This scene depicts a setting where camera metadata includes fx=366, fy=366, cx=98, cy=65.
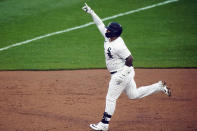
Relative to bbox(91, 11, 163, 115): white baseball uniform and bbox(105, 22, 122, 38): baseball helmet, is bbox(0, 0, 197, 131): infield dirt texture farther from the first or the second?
bbox(105, 22, 122, 38): baseball helmet

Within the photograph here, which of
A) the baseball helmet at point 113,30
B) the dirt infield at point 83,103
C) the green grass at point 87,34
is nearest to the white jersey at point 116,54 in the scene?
the baseball helmet at point 113,30

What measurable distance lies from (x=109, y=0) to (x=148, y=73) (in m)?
6.96

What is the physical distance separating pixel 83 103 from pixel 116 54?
197 cm

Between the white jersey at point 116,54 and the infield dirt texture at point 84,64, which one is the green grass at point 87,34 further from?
the white jersey at point 116,54

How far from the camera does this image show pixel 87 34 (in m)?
13.4

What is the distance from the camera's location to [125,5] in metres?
15.8

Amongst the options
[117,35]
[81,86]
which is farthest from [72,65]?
[117,35]

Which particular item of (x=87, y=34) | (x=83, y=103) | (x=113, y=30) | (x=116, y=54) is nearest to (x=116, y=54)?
(x=116, y=54)

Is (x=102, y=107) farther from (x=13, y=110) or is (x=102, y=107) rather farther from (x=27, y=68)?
(x=27, y=68)

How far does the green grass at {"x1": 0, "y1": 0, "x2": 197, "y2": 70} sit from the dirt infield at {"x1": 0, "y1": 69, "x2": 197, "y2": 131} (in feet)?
2.85

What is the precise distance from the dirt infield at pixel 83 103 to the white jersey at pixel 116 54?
122cm

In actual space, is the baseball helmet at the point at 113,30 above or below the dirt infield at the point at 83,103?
above

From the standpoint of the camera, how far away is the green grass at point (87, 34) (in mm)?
11203

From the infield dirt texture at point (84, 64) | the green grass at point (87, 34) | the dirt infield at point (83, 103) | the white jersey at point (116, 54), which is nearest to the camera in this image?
the white jersey at point (116, 54)
